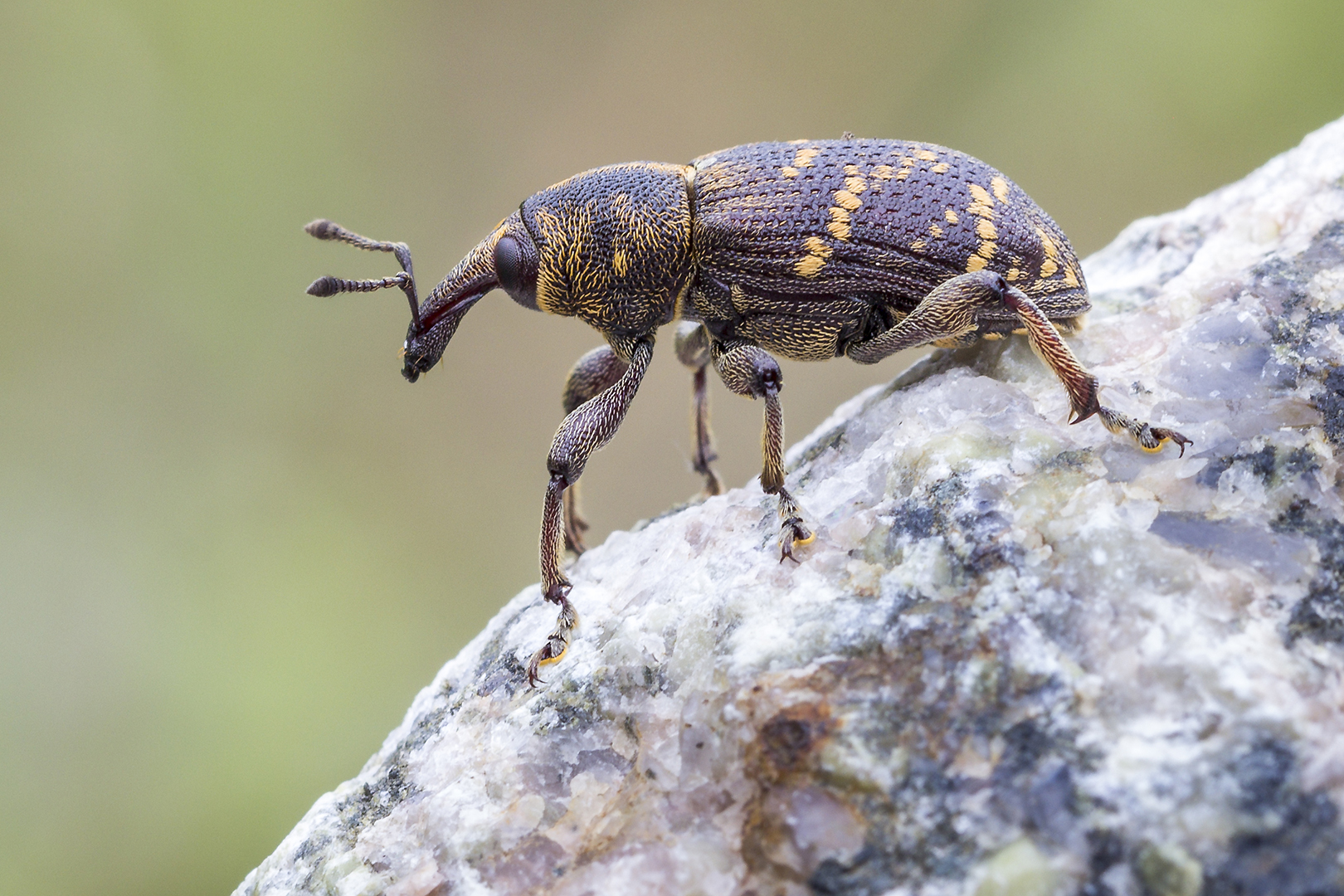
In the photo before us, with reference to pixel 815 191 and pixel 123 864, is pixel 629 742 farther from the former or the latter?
pixel 123 864

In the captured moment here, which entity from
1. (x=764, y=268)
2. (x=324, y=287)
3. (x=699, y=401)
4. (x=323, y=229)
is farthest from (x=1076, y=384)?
(x=323, y=229)

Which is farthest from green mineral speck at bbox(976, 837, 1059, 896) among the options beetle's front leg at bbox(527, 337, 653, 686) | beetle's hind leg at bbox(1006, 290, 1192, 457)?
beetle's front leg at bbox(527, 337, 653, 686)

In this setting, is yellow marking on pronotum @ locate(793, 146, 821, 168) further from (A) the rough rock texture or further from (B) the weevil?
(A) the rough rock texture

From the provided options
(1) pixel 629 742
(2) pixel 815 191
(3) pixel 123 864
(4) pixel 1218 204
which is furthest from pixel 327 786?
(4) pixel 1218 204

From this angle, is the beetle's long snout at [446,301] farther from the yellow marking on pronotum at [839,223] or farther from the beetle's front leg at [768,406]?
the yellow marking on pronotum at [839,223]

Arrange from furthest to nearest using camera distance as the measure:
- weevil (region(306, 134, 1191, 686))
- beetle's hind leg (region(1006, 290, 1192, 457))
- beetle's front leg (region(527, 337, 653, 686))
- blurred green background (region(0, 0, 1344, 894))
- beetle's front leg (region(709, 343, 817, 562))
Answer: blurred green background (region(0, 0, 1344, 894)) < weevil (region(306, 134, 1191, 686)) < beetle's front leg (region(527, 337, 653, 686)) < beetle's front leg (region(709, 343, 817, 562)) < beetle's hind leg (region(1006, 290, 1192, 457))

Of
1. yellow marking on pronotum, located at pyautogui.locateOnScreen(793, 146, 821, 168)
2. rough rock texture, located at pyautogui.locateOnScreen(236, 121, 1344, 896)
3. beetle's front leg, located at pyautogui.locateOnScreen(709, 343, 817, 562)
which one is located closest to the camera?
rough rock texture, located at pyautogui.locateOnScreen(236, 121, 1344, 896)
